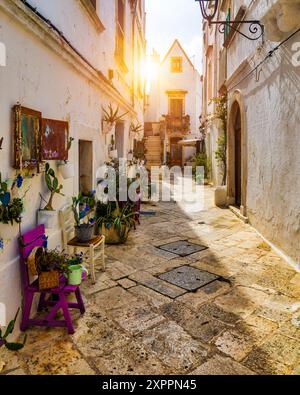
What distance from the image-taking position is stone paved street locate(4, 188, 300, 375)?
2504 mm

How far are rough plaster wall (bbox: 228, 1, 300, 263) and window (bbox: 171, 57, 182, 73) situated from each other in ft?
68.5

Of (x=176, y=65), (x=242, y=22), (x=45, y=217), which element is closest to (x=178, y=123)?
(x=176, y=65)

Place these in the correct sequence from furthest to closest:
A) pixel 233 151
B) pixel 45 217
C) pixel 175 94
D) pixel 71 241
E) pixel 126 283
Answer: pixel 175 94 < pixel 233 151 < pixel 71 241 < pixel 126 283 < pixel 45 217

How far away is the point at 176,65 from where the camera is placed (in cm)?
2667

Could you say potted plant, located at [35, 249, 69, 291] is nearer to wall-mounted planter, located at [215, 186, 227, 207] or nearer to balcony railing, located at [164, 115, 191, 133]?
wall-mounted planter, located at [215, 186, 227, 207]

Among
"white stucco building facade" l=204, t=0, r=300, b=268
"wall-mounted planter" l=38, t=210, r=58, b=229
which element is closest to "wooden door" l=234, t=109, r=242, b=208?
"white stucco building facade" l=204, t=0, r=300, b=268

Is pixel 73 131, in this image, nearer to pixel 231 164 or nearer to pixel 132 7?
pixel 231 164

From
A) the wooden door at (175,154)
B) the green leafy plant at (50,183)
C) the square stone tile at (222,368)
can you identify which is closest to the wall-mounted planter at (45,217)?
the green leafy plant at (50,183)

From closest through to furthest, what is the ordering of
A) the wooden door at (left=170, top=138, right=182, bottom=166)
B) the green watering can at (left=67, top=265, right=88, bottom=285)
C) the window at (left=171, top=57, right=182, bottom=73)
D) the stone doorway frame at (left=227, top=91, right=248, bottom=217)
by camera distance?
the green watering can at (left=67, top=265, right=88, bottom=285), the stone doorway frame at (left=227, top=91, right=248, bottom=217), the wooden door at (left=170, top=138, right=182, bottom=166), the window at (left=171, top=57, right=182, bottom=73)

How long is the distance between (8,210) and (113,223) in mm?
3204

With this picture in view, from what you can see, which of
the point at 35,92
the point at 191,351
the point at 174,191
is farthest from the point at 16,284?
the point at 174,191

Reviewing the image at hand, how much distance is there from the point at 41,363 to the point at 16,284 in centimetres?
78

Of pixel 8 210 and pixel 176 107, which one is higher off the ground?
pixel 176 107

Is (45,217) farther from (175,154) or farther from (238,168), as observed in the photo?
(175,154)
